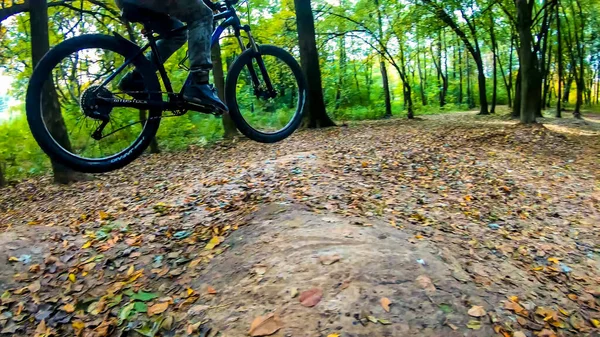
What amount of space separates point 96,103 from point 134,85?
0.33m

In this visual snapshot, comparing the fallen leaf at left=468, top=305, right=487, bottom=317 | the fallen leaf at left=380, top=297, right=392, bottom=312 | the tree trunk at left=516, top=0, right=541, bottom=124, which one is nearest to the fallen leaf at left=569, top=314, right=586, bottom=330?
the fallen leaf at left=468, top=305, right=487, bottom=317

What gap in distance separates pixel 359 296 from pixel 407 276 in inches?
23.2

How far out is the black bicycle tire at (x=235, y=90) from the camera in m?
3.89

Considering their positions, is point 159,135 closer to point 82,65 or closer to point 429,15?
point 82,65

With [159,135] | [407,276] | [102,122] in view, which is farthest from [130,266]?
[159,135]

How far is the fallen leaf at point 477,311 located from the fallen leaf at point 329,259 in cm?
126

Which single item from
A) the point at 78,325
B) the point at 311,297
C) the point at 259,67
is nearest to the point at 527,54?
the point at 259,67

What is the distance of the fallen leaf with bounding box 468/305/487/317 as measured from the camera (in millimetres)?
3690

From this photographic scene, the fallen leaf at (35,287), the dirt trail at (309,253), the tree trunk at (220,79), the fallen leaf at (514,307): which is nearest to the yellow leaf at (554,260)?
the dirt trail at (309,253)

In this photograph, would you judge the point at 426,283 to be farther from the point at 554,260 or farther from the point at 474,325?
the point at 554,260

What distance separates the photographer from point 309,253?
165 inches

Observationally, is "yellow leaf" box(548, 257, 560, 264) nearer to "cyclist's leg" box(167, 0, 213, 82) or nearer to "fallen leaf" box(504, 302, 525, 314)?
"fallen leaf" box(504, 302, 525, 314)

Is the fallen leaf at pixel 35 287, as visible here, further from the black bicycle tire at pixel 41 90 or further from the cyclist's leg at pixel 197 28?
the cyclist's leg at pixel 197 28

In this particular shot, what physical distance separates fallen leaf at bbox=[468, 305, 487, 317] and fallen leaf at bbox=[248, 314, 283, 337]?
1701 mm
